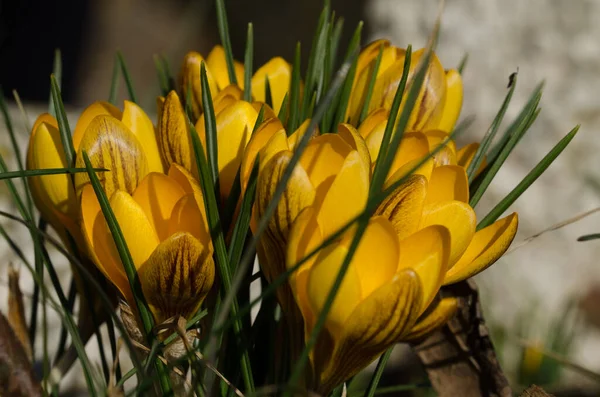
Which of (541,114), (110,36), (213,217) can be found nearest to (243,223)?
(213,217)

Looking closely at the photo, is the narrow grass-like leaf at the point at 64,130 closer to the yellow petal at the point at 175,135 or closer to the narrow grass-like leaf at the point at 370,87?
the yellow petal at the point at 175,135

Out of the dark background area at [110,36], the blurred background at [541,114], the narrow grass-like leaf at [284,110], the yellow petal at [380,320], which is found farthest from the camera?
the dark background area at [110,36]

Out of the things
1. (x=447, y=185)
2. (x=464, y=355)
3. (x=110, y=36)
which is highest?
(x=110, y=36)

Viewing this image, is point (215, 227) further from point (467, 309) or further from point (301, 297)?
point (467, 309)

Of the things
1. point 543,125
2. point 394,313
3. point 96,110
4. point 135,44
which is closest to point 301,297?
point 394,313

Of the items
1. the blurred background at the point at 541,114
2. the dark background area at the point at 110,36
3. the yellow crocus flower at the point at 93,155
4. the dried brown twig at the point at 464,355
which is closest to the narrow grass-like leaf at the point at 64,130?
the yellow crocus flower at the point at 93,155

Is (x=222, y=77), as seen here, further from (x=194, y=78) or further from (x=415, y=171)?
(x=415, y=171)
